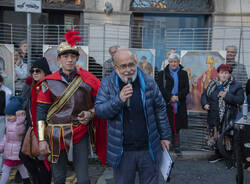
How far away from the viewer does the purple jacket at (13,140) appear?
388 cm

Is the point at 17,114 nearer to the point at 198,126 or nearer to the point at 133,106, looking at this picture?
the point at 133,106

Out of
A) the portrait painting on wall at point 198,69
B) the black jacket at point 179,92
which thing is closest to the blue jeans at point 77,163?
the black jacket at point 179,92

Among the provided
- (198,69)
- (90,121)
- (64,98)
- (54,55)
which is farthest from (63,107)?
(198,69)

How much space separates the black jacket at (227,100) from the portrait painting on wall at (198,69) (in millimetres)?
475

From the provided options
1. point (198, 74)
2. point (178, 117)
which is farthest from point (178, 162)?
point (198, 74)

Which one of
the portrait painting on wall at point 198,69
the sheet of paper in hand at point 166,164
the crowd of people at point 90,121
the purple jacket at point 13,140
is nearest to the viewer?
the sheet of paper in hand at point 166,164

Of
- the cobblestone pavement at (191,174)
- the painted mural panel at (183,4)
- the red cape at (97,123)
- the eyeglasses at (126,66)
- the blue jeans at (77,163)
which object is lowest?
the cobblestone pavement at (191,174)

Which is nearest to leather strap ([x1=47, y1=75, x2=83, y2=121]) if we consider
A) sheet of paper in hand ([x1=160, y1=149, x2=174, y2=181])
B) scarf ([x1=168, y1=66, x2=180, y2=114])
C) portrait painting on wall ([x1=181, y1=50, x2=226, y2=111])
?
sheet of paper in hand ([x1=160, y1=149, x2=174, y2=181])

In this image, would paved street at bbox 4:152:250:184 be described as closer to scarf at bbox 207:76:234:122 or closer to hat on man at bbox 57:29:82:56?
scarf at bbox 207:76:234:122

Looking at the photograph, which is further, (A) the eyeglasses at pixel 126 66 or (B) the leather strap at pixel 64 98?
(B) the leather strap at pixel 64 98

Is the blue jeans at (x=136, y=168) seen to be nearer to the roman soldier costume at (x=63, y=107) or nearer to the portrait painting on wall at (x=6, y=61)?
the roman soldier costume at (x=63, y=107)

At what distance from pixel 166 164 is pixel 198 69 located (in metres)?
3.17

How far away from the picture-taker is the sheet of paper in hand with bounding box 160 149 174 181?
2672mm

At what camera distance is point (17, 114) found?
3945mm
